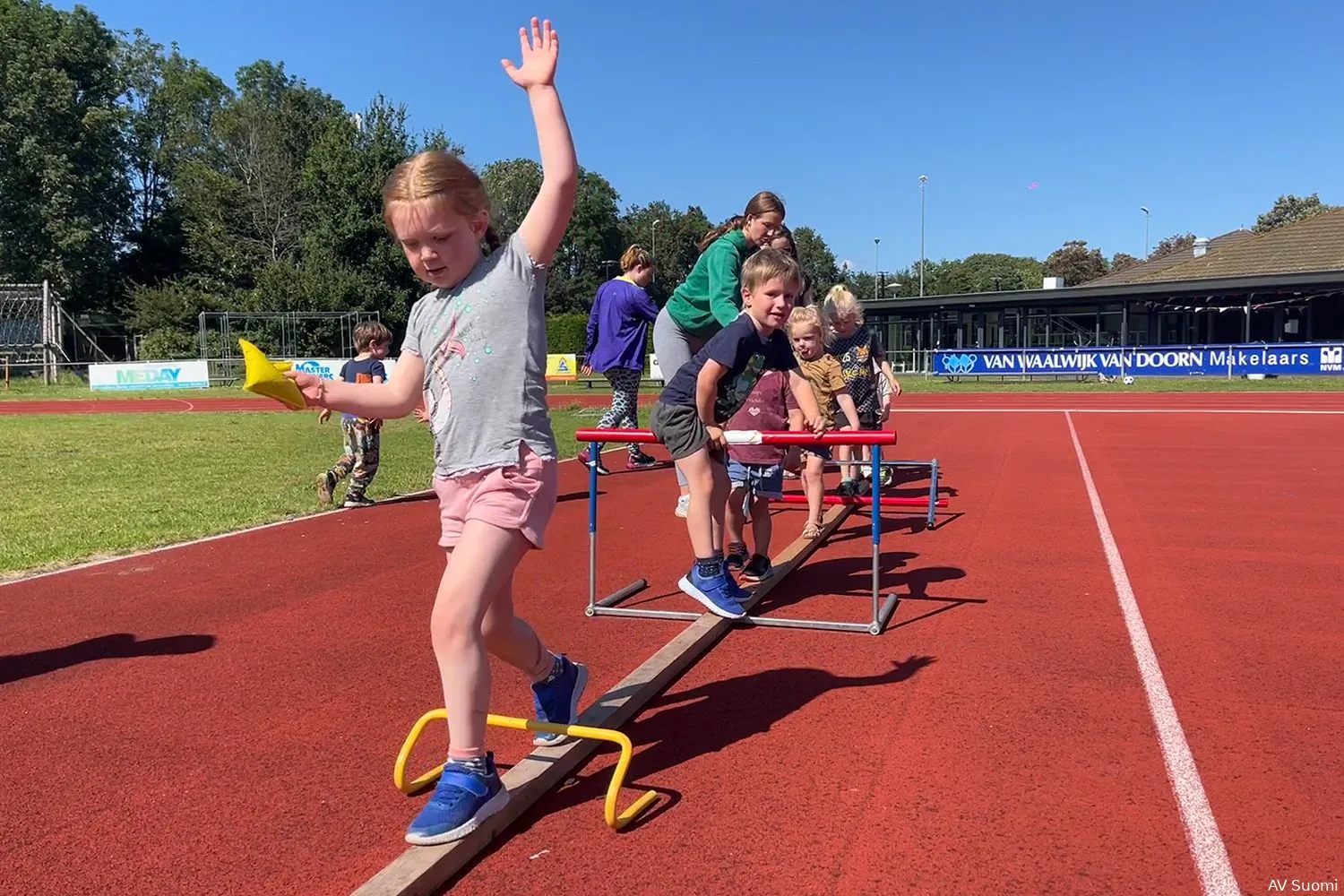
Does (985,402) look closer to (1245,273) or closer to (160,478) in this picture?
(160,478)

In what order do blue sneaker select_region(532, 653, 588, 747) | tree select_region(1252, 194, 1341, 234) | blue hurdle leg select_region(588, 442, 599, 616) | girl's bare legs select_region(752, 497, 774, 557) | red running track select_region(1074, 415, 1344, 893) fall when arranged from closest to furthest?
red running track select_region(1074, 415, 1344, 893) < blue sneaker select_region(532, 653, 588, 747) < blue hurdle leg select_region(588, 442, 599, 616) < girl's bare legs select_region(752, 497, 774, 557) < tree select_region(1252, 194, 1341, 234)

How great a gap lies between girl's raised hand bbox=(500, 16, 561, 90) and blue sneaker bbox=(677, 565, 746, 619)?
8.93 ft

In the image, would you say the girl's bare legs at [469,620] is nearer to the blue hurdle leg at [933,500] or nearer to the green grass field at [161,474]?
the green grass field at [161,474]

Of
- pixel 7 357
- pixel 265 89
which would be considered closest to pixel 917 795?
pixel 7 357

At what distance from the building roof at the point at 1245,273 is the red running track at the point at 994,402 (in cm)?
1347

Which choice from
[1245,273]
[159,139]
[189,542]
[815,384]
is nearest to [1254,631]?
[815,384]

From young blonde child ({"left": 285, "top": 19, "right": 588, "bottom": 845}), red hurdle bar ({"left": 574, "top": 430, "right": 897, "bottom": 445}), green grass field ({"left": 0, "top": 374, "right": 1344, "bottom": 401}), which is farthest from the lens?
green grass field ({"left": 0, "top": 374, "right": 1344, "bottom": 401})

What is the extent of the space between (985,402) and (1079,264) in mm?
85493

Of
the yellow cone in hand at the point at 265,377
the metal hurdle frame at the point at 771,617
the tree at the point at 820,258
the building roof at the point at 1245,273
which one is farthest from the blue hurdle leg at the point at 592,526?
the tree at the point at 820,258

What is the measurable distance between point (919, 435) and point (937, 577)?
1045 centimetres

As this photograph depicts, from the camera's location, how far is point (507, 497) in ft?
9.57

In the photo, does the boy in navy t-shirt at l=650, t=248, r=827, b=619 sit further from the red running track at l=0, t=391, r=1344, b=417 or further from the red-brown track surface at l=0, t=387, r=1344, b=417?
the red-brown track surface at l=0, t=387, r=1344, b=417

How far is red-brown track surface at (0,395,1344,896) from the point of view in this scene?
9.54 feet

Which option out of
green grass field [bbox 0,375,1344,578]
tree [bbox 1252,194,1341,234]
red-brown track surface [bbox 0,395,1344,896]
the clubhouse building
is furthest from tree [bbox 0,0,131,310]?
tree [bbox 1252,194,1341,234]
